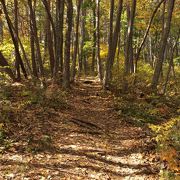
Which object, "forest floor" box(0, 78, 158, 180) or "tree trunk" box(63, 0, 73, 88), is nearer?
"forest floor" box(0, 78, 158, 180)

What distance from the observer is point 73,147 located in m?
7.38

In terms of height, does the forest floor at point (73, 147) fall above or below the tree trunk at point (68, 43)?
below

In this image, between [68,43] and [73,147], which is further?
[68,43]

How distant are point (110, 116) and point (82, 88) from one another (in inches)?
177

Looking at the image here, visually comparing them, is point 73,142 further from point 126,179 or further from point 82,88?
point 82,88

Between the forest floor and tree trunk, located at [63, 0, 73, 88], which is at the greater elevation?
tree trunk, located at [63, 0, 73, 88]

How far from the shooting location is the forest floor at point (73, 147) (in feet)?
20.4

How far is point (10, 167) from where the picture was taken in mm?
6203

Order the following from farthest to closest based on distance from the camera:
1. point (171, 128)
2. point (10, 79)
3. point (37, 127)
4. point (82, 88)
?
Result: point (82, 88) < point (10, 79) < point (37, 127) < point (171, 128)

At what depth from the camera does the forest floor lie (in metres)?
6.22

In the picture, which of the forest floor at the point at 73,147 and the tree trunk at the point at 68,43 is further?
the tree trunk at the point at 68,43

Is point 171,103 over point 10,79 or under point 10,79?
under

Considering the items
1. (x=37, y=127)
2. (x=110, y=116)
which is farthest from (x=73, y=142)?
(x=110, y=116)

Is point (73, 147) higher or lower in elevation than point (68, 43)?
lower
